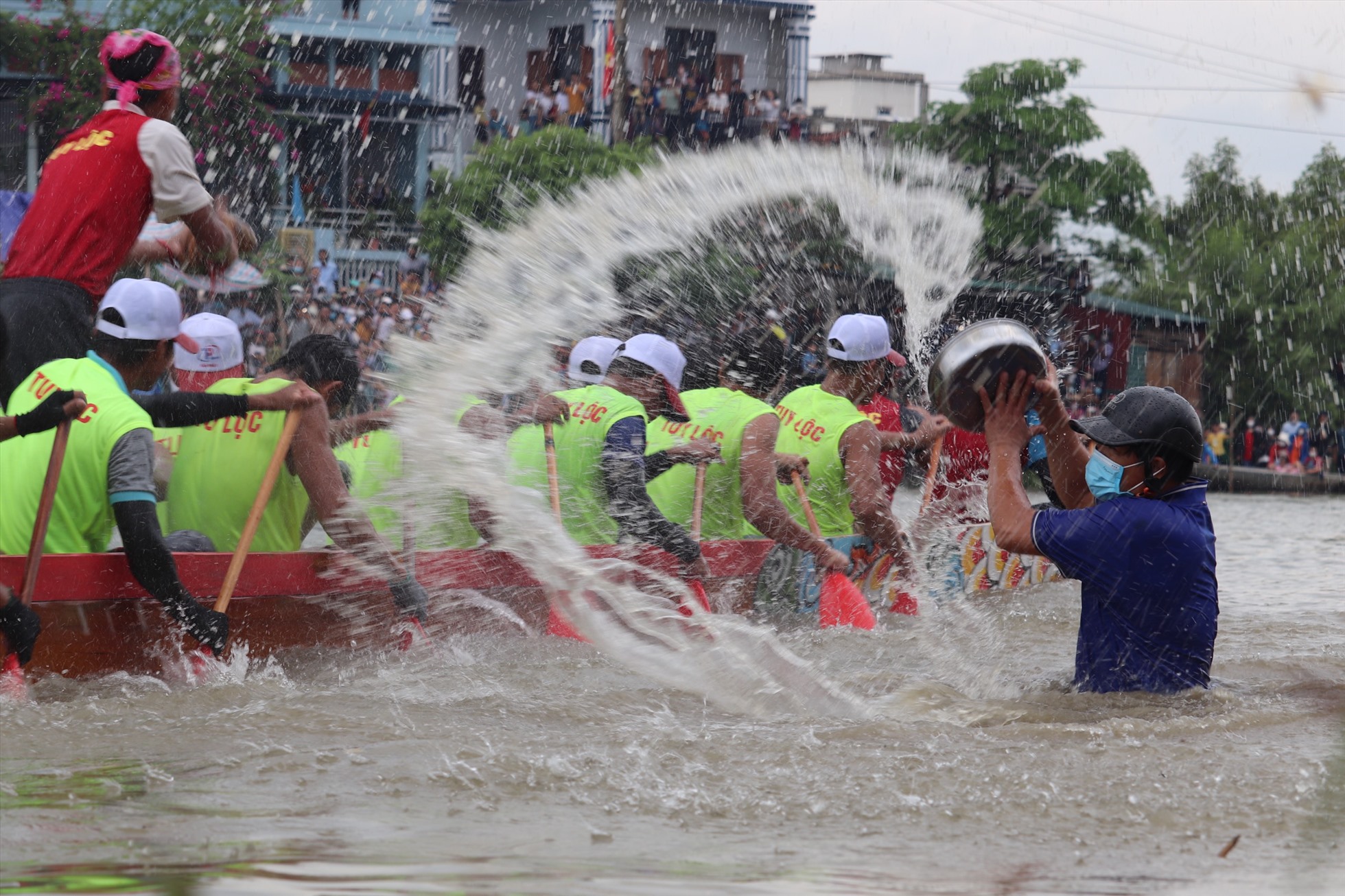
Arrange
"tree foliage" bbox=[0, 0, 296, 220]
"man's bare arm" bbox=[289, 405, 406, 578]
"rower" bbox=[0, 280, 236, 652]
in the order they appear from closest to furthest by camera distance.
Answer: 1. "rower" bbox=[0, 280, 236, 652]
2. "man's bare arm" bbox=[289, 405, 406, 578]
3. "tree foliage" bbox=[0, 0, 296, 220]

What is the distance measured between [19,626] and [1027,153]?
29667 mm

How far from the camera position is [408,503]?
714 cm

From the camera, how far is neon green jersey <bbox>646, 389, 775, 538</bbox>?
8.05m

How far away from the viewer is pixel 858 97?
66.8 meters

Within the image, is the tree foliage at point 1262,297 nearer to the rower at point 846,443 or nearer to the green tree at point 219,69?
the green tree at point 219,69

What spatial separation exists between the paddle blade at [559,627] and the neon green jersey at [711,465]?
3.48 feet

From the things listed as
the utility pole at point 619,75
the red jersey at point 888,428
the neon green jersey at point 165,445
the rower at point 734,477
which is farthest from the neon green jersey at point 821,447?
the utility pole at point 619,75

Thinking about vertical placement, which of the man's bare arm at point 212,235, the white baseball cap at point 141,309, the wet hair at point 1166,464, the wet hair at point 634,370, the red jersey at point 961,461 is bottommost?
the red jersey at point 961,461

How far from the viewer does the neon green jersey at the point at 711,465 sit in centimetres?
805

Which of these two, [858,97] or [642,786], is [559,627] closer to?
[642,786]

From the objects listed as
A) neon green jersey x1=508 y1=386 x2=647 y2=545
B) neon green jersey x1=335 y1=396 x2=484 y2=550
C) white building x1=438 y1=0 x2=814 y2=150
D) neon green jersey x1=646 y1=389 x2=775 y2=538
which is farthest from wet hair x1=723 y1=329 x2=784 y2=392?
white building x1=438 y1=0 x2=814 y2=150

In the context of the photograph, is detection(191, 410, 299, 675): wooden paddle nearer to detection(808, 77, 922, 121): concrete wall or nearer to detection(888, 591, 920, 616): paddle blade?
detection(888, 591, 920, 616): paddle blade

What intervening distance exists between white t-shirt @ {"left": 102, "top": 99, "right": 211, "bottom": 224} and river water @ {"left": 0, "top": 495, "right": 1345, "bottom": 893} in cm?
163

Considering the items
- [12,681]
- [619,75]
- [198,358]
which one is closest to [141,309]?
[198,358]
